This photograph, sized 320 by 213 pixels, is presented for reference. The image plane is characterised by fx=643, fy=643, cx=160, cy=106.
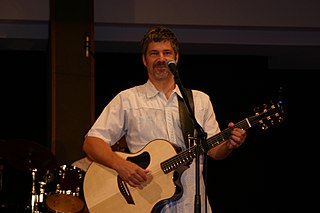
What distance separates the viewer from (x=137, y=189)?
11.9ft

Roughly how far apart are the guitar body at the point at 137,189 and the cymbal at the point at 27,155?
248 centimetres

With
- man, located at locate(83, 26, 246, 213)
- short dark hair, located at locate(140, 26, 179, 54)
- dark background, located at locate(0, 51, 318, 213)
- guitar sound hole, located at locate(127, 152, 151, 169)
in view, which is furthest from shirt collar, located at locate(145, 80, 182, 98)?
dark background, located at locate(0, 51, 318, 213)

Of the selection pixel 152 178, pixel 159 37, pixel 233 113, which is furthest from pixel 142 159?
pixel 233 113

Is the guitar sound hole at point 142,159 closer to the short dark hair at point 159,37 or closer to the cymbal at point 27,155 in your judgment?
the short dark hair at point 159,37

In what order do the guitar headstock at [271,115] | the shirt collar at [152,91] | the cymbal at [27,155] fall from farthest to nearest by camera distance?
1. the cymbal at [27,155]
2. the shirt collar at [152,91]
3. the guitar headstock at [271,115]

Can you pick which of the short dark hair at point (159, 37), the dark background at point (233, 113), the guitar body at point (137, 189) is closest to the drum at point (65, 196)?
the dark background at point (233, 113)

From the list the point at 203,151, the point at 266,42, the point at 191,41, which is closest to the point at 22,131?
the point at 191,41

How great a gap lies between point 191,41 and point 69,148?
222 centimetres

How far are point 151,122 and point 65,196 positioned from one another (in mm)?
2989

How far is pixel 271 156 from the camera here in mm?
8977

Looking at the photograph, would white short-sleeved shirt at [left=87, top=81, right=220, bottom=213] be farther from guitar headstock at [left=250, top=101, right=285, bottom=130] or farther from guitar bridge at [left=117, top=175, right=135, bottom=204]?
guitar headstock at [left=250, top=101, right=285, bottom=130]

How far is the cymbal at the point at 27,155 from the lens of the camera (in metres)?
6.19

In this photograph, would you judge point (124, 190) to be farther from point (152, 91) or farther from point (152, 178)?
point (152, 91)

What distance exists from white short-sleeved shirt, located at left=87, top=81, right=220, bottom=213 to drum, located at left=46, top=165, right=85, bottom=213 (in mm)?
2646
